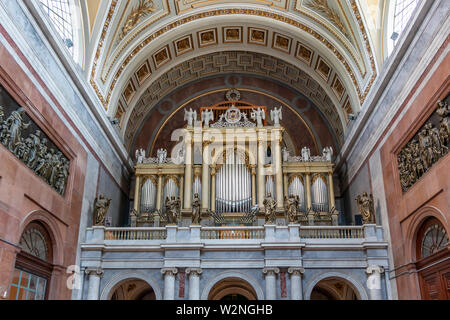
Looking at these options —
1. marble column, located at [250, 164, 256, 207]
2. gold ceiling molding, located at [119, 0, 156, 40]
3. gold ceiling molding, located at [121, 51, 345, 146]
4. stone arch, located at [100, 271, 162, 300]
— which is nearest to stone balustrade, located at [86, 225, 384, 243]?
stone arch, located at [100, 271, 162, 300]

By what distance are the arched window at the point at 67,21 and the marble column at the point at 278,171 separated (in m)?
7.91

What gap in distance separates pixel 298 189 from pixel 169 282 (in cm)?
663

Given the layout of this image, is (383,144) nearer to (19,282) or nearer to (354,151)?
(354,151)

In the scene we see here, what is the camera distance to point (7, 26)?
31.2 feet

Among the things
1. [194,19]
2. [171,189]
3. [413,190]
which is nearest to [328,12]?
[194,19]

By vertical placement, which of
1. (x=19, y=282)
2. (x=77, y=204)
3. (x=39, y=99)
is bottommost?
(x=19, y=282)

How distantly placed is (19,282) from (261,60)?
1398cm

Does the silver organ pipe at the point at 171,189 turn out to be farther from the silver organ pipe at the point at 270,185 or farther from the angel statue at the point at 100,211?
the silver organ pipe at the point at 270,185

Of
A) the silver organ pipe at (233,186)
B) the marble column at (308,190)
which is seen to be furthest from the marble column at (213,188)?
the marble column at (308,190)

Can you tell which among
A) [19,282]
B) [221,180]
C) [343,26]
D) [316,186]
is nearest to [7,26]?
[19,282]

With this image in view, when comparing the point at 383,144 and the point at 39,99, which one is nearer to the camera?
the point at 39,99

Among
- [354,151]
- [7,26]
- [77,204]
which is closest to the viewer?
[7,26]

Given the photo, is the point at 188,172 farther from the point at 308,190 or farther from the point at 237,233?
the point at 308,190
